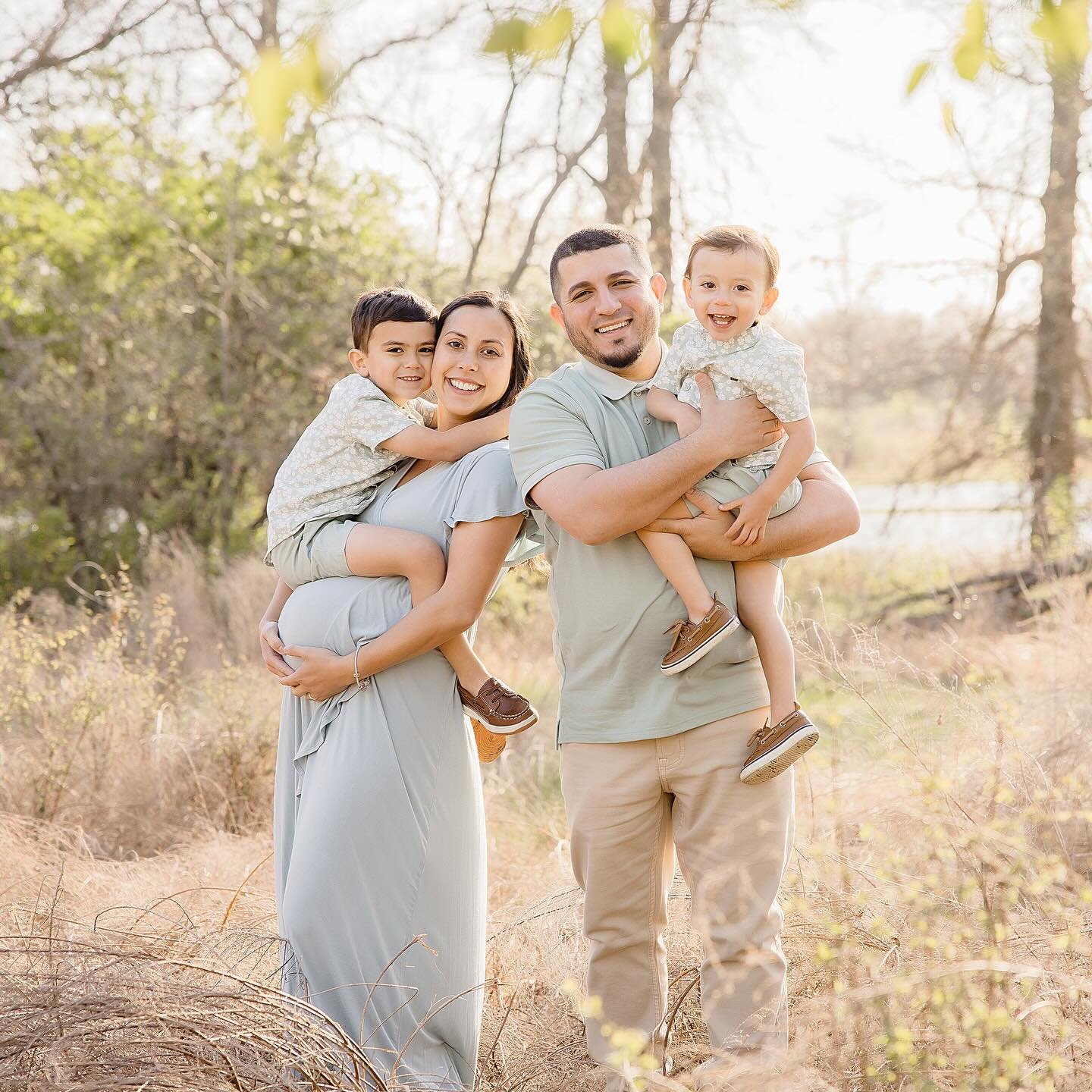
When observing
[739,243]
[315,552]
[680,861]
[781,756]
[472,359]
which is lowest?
[680,861]

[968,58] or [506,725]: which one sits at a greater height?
[968,58]

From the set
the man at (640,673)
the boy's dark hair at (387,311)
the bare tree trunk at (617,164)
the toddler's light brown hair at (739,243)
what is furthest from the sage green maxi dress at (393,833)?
the bare tree trunk at (617,164)

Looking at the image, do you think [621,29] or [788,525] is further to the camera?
[788,525]

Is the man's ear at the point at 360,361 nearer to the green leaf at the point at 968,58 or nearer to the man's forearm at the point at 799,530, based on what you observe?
the man's forearm at the point at 799,530

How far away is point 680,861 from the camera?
2947 millimetres

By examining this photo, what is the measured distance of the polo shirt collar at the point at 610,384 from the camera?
303 cm

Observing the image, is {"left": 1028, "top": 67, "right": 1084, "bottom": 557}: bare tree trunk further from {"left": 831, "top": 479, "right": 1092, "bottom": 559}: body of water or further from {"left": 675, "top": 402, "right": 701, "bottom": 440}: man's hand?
{"left": 675, "top": 402, "right": 701, "bottom": 440}: man's hand

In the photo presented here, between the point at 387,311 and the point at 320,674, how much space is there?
105 cm

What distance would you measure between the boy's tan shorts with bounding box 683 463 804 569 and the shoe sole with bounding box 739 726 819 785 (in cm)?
55

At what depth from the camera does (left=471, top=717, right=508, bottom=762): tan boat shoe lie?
3328 millimetres

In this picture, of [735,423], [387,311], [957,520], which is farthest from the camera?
[957,520]

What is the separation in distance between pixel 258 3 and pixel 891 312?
9673mm

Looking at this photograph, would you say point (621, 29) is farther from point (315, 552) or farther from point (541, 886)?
point (541, 886)

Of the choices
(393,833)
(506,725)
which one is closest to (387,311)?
(506,725)
